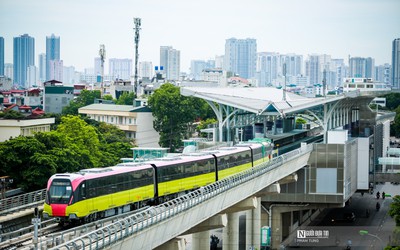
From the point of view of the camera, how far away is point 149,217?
22.7 metres

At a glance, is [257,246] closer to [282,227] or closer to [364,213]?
[282,227]

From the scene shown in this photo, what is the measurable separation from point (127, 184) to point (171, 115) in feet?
191

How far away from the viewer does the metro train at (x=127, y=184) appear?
979 inches

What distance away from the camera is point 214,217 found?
33125 millimetres

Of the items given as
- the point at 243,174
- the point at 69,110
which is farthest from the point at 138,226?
the point at 69,110

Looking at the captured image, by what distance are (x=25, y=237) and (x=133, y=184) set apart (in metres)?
6.56

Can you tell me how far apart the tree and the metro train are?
4596cm

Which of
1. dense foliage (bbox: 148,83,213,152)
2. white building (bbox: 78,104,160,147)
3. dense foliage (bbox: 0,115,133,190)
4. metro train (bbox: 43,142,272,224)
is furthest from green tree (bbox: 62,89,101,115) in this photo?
metro train (bbox: 43,142,272,224)

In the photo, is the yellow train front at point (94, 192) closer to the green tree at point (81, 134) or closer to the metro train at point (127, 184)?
the metro train at point (127, 184)

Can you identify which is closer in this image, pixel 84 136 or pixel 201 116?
pixel 84 136

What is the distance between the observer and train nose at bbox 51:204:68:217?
80.4 feet

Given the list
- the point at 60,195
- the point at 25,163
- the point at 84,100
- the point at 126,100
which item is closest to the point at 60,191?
the point at 60,195

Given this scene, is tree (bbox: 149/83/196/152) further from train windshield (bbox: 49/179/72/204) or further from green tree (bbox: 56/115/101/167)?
train windshield (bbox: 49/179/72/204)

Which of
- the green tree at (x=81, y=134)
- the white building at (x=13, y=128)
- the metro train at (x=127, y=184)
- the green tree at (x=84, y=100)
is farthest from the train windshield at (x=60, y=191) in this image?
the green tree at (x=84, y=100)
